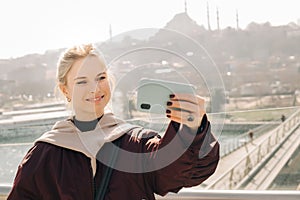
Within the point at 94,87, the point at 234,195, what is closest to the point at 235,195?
the point at 234,195

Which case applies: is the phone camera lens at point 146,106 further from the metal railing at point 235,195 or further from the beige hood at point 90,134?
the metal railing at point 235,195

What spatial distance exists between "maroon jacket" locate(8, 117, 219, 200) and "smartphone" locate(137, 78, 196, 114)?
68 millimetres

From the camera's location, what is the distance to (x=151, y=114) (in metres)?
0.93

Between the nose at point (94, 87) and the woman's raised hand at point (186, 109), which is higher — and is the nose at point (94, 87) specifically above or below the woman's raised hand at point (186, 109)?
above

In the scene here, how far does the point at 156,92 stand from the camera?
0.87 m

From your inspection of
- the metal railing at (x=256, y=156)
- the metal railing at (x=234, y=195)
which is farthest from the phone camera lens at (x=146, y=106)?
the metal railing at (x=256, y=156)

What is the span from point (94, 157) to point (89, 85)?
178 mm

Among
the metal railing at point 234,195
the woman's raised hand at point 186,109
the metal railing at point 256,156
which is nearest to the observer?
the woman's raised hand at point 186,109

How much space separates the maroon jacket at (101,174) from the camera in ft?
3.02

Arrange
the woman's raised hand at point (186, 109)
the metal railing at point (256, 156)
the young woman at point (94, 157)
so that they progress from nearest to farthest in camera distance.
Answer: the woman's raised hand at point (186, 109)
the young woman at point (94, 157)
the metal railing at point (256, 156)

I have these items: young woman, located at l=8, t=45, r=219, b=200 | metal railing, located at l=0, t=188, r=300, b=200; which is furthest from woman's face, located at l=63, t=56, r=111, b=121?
metal railing, located at l=0, t=188, r=300, b=200

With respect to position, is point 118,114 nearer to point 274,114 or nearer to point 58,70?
point 58,70

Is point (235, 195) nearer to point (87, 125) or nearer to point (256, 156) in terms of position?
point (87, 125)

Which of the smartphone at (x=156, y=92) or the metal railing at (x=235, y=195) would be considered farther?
the metal railing at (x=235, y=195)
